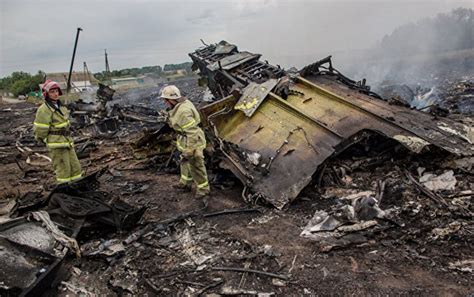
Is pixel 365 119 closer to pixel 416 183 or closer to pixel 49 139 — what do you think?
pixel 416 183

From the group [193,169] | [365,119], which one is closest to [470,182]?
[365,119]

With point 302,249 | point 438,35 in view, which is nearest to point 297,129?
point 302,249

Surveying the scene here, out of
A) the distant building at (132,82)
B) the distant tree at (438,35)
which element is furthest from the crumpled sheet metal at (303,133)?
the distant building at (132,82)

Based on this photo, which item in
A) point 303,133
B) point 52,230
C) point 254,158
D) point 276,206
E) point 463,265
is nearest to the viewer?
point 463,265

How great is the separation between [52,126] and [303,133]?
11.5 feet

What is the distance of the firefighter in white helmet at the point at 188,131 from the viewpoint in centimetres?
509

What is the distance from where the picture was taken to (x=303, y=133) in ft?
17.6

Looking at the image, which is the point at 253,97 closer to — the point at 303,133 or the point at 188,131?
the point at 303,133

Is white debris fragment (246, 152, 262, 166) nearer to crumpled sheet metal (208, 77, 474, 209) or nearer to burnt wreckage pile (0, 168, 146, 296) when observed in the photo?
crumpled sheet metal (208, 77, 474, 209)

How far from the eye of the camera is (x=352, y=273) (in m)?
3.24

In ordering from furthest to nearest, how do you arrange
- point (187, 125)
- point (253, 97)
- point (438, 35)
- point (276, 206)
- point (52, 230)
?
point (438, 35)
point (253, 97)
point (187, 125)
point (276, 206)
point (52, 230)

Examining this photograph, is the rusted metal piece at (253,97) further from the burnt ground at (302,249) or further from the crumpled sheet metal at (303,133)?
the burnt ground at (302,249)

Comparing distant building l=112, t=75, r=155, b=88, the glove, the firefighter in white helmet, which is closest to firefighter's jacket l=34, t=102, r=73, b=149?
the firefighter in white helmet

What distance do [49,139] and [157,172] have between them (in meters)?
2.43
